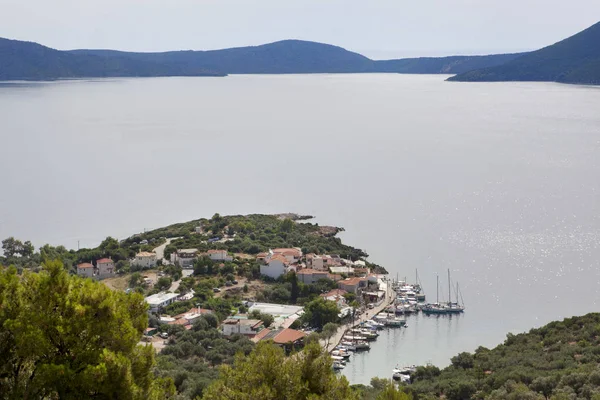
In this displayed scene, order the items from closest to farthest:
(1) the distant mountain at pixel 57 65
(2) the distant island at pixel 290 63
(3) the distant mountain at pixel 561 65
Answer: (3) the distant mountain at pixel 561 65
(2) the distant island at pixel 290 63
(1) the distant mountain at pixel 57 65

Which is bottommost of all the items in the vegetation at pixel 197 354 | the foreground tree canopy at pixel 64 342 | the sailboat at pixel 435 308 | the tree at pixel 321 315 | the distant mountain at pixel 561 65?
the sailboat at pixel 435 308

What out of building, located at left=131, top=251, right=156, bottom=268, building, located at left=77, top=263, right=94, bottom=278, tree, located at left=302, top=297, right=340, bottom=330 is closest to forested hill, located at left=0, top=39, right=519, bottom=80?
building, located at left=77, top=263, right=94, bottom=278

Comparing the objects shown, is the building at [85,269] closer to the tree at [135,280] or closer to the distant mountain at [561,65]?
the tree at [135,280]

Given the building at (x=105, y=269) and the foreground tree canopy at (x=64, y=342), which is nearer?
the foreground tree canopy at (x=64, y=342)

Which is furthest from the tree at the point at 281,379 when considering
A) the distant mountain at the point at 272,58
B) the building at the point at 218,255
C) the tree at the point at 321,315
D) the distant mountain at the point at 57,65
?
the distant mountain at the point at 272,58

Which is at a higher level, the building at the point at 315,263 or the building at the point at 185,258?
the building at the point at 185,258

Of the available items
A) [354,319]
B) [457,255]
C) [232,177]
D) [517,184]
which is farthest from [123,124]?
[354,319]

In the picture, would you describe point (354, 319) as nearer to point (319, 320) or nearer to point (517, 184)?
point (319, 320)
